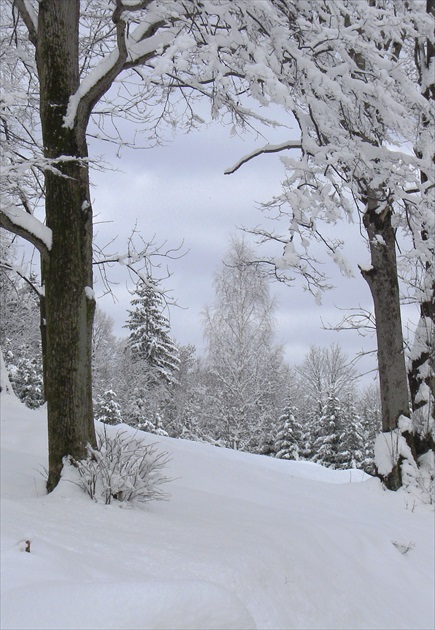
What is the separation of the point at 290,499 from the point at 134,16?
5.27 m

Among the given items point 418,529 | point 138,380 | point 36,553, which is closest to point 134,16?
point 36,553

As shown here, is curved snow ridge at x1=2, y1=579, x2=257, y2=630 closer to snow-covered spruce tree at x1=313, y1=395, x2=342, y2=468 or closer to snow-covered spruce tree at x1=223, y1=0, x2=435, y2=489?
snow-covered spruce tree at x1=223, y1=0, x2=435, y2=489

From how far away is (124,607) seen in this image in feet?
5.54

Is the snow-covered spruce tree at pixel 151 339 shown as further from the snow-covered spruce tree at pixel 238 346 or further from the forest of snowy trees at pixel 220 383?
the snow-covered spruce tree at pixel 238 346

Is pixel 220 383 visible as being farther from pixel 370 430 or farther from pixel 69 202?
pixel 69 202

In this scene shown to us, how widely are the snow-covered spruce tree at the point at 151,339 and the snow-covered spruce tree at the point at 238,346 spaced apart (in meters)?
4.52

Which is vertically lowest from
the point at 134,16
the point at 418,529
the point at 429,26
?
the point at 418,529

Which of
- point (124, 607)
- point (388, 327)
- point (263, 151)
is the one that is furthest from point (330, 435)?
point (124, 607)

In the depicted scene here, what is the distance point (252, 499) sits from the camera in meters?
5.78

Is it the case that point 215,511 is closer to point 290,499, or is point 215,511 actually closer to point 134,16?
point 290,499

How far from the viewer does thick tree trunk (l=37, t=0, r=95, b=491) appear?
446 cm

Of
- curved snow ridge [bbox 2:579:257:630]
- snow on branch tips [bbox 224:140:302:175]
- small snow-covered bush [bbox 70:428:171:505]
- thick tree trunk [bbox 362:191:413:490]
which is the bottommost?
curved snow ridge [bbox 2:579:257:630]

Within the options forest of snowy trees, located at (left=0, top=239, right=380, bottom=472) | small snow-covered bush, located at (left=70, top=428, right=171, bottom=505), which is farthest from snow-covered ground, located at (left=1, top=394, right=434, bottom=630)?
forest of snowy trees, located at (left=0, top=239, right=380, bottom=472)

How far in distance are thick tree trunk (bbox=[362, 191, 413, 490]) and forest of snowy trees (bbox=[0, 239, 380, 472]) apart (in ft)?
35.3
